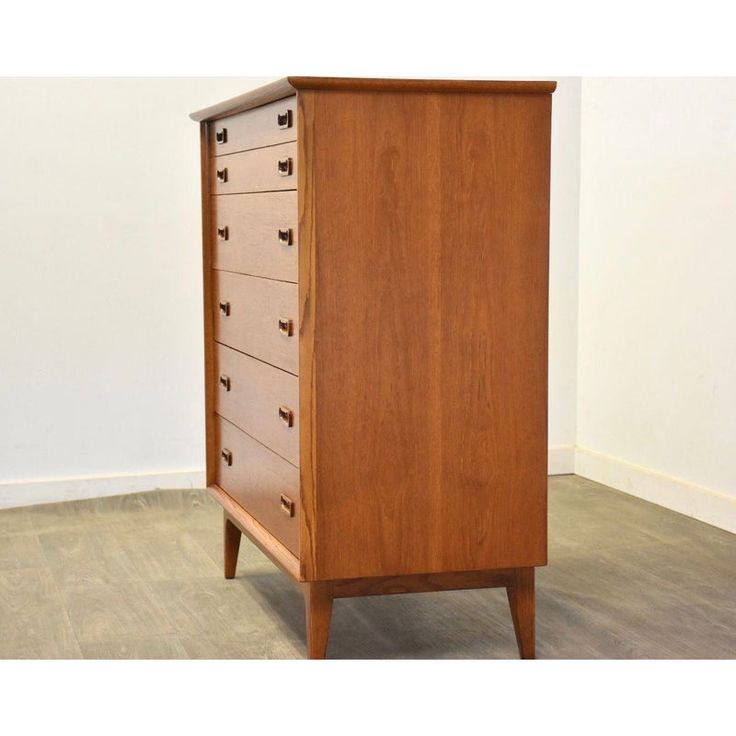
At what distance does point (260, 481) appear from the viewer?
9.48 ft

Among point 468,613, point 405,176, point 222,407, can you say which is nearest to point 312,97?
point 405,176

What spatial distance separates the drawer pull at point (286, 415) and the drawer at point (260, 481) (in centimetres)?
9

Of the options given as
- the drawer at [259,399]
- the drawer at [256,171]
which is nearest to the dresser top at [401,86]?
the drawer at [256,171]

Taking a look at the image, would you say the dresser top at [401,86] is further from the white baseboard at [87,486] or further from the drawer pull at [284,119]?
the white baseboard at [87,486]

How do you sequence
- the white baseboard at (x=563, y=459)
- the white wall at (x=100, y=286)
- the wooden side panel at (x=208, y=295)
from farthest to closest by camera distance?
1. the white baseboard at (x=563, y=459)
2. the white wall at (x=100, y=286)
3. the wooden side panel at (x=208, y=295)

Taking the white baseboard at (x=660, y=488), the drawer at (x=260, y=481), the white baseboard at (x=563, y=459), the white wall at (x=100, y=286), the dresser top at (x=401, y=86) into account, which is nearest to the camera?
the dresser top at (x=401, y=86)

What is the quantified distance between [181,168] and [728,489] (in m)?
2.30

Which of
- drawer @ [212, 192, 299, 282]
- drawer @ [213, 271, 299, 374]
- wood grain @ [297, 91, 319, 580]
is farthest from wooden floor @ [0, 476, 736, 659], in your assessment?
drawer @ [212, 192, 299, 282]

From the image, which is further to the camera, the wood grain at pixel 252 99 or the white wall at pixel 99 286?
the white wall at pixel 99 286

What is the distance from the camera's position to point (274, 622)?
9.84ft

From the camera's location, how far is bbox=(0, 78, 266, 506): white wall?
434cm

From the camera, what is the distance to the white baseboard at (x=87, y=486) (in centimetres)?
436

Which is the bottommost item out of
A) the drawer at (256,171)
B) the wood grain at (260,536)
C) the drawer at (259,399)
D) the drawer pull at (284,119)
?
the wood grain at (260,536)

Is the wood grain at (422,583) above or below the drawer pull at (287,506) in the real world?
below
